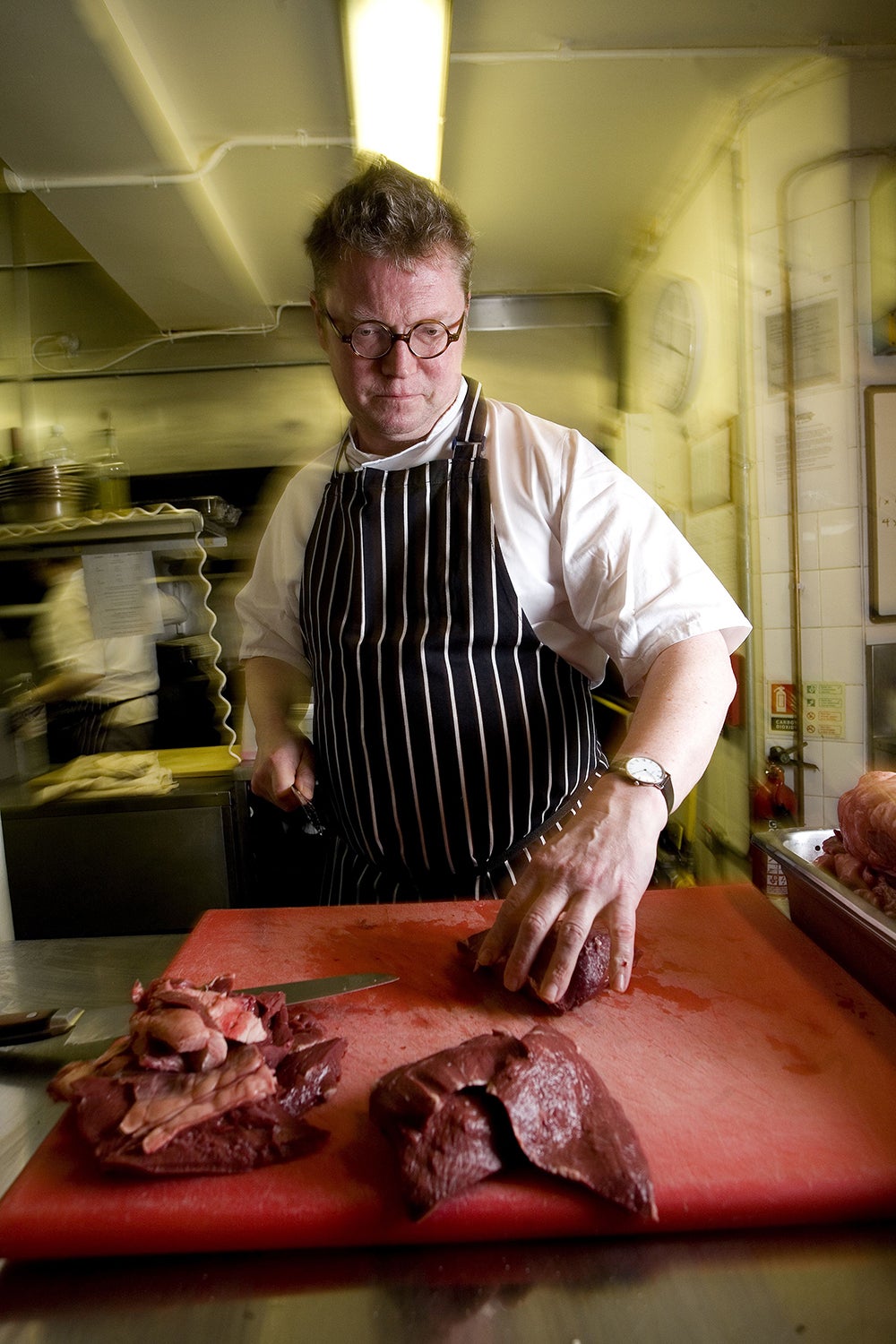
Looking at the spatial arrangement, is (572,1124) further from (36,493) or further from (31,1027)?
(36,493)

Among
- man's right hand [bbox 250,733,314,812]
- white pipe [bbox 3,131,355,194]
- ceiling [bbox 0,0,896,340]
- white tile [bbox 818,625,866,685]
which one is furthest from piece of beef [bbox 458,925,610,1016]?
white pipe [bbox 3,131,355,194]

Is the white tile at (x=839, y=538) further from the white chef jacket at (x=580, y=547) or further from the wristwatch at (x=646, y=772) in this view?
the wristwatch at (x=646, y=772)

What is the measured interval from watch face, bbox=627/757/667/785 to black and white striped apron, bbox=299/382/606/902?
391 mm

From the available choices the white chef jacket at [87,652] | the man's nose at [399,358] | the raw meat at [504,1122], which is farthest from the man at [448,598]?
the white chef jacket at [87,652]

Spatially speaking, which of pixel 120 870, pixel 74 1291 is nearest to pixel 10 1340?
pixel 74 1291

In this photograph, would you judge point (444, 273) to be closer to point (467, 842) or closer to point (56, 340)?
point (467, 842)

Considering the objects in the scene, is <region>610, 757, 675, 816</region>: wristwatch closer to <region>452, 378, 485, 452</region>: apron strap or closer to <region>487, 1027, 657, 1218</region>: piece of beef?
<region>487, 1027, 657, 1218</region>: piece of beef

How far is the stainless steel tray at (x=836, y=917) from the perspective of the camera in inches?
39.2

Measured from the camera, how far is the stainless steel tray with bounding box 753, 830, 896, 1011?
99 centimetres

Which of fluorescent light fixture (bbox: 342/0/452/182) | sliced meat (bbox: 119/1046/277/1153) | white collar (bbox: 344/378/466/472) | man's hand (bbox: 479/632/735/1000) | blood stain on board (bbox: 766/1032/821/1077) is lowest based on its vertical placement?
blood stain on board (bbox: 766/1032/821/1077)

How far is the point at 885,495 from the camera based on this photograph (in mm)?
2672

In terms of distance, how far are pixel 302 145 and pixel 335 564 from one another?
7.62 ft

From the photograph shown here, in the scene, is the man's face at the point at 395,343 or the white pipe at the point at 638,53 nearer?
the man's face at the point at 395,343

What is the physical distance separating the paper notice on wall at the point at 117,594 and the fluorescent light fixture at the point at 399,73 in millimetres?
1733
